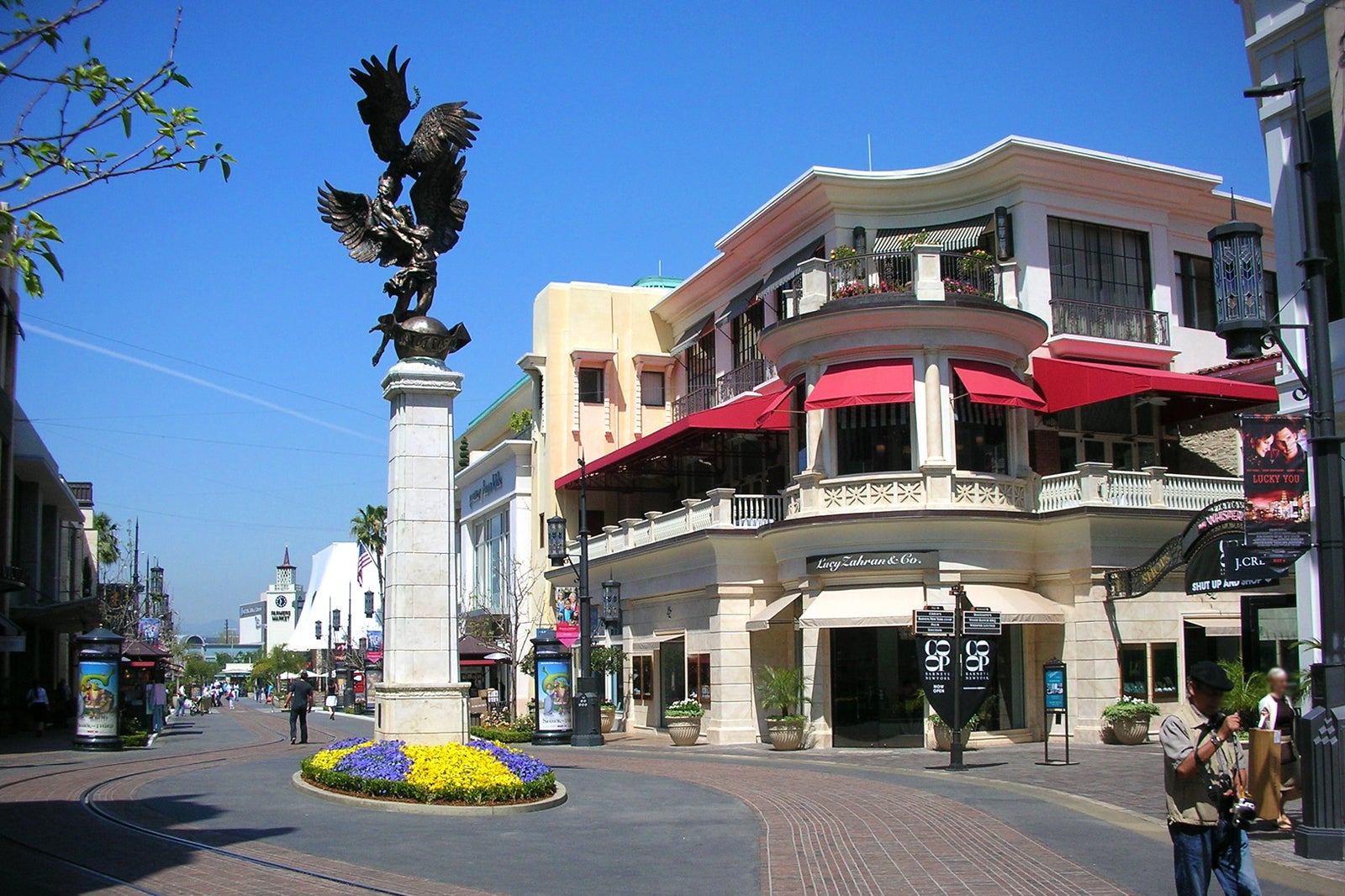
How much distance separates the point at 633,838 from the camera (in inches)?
562

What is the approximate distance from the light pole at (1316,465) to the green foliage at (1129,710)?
1549 centimetres

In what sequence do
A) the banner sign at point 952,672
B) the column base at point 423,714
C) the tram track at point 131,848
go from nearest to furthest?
the tram track at point 131,848 → the column base at point 423,714 → the banner sign at point 952,672

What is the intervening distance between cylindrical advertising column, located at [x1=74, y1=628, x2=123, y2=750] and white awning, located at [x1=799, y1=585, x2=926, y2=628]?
16.4 m

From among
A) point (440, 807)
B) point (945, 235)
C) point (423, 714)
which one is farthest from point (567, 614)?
point (440, 807)

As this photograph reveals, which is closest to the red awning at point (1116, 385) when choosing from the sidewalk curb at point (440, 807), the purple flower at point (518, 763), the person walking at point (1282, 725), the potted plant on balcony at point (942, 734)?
the potted plant on balcony at point (942, 734)

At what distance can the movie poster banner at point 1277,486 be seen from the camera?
46.3 ft

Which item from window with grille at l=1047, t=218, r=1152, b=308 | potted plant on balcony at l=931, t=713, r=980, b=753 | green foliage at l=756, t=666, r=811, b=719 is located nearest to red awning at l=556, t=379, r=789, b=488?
green foliage at l=756, t=666, r=811, b=719

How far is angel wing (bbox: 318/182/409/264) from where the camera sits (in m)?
20.0

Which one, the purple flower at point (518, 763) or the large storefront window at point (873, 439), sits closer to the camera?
the purple flower at point (518, 763)

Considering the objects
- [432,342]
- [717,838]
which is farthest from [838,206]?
[717,838]

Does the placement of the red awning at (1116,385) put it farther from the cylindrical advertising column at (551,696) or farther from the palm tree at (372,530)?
the palm tree at (372,530)

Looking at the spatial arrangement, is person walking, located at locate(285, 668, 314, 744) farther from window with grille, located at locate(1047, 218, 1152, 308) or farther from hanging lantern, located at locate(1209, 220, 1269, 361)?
hanging lantern, located at locate(1209, 220, 1269, 361)

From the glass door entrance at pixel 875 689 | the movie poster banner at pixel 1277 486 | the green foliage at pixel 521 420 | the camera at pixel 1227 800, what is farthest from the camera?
the green foliage at pixel 521 420

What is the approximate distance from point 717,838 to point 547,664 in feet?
60.9
